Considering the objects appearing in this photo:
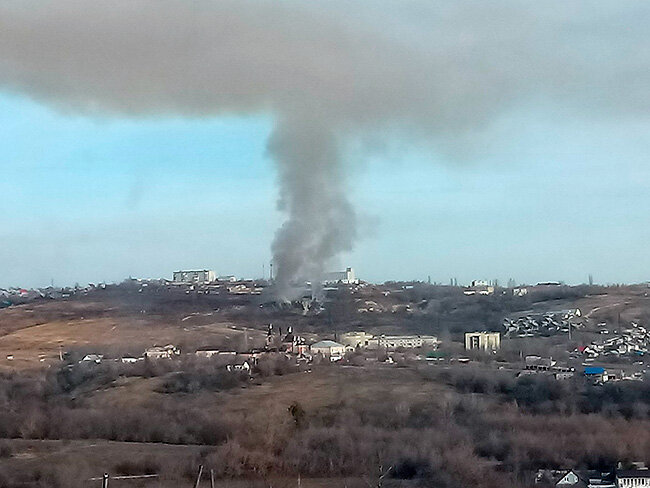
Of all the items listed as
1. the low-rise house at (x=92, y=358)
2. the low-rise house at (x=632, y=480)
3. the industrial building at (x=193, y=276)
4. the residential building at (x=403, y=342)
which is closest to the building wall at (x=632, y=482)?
the low-rise house at (x=632, y=480)

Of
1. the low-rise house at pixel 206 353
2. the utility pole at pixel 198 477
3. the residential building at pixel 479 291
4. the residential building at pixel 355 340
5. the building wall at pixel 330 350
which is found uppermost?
the residential building at pixel 479 291

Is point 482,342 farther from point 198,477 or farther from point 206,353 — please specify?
point 198,477

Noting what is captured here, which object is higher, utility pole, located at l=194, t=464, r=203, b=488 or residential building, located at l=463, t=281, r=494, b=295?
residential building, located at l=463, t=281, r=494, b=295

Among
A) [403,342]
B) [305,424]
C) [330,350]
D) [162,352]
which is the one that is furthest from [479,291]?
[305,424]

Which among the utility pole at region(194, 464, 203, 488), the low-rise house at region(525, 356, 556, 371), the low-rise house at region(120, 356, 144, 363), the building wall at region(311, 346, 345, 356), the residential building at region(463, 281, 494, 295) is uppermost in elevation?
the residential building at region(463, 281, 494, 295)

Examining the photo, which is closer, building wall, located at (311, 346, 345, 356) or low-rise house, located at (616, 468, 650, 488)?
low-rise house, located at (616, 468, 650, 488)

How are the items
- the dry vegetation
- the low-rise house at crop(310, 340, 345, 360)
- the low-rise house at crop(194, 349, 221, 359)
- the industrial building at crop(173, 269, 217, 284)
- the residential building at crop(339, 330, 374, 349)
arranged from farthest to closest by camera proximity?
the industrial building at crop(173, 269, 217, 284) → the residential building at crop(339, 330, 374, 349) → the low-rise house at crop(310, 340, 345, 360) → the low-rise house at crop(194, 349, 221, 359) → the dry vegetation

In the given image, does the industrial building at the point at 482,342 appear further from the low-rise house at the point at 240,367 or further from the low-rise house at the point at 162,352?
the low-rise house at the point at 162,352

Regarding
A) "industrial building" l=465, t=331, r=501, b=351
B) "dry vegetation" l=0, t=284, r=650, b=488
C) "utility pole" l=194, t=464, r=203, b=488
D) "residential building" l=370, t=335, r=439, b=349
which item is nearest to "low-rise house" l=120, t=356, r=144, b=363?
"dry vegetation" l=0, t=284, r=650, b=488

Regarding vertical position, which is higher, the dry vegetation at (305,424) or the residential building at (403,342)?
the residential building at (403,342)

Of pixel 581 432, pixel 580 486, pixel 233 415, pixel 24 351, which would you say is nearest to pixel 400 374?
pixel 233 415

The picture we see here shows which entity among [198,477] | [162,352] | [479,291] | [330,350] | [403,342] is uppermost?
[479,291]

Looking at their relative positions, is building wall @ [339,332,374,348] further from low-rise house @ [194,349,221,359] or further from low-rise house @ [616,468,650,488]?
low-rise house @ [616,468,650,488]
